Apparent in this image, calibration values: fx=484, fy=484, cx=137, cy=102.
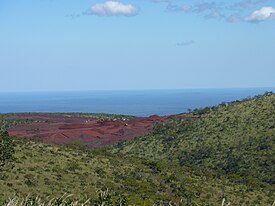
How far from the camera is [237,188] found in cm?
3791

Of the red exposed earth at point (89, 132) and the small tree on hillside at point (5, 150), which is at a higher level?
the small tree on hillside at point (5, 150)

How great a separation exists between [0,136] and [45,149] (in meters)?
10.2

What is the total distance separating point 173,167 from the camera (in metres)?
43.3

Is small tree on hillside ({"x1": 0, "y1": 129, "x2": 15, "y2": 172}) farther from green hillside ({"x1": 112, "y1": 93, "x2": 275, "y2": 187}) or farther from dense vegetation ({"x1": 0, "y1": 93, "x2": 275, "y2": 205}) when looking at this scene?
green hillside ({"x1": 112, "y1": 93, "x2": 275, "y2": 187})

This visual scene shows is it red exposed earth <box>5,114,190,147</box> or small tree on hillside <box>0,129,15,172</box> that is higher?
small tree on hillside <box>0,129,15,172</box>

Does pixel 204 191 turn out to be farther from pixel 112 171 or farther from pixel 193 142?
pixel 193 142

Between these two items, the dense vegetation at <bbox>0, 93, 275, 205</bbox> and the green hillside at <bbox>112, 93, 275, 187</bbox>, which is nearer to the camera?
the dense vegetation at <bbox>0, 93, 275, 205</bbox>

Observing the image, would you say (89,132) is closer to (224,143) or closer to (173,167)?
(224,143)

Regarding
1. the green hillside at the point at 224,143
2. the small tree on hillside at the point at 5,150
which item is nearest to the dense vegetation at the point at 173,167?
the green hillside at the point at 224,143

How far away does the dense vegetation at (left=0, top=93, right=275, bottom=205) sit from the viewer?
29562 millimetres

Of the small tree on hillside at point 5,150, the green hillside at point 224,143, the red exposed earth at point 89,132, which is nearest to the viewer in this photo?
the small tree on hillside at point 5,150

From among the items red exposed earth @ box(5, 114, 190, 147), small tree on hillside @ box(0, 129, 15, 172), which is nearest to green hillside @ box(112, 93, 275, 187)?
red exposed earth @ box(5, 114, 190, 147)

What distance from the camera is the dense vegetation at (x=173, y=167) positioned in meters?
29.6

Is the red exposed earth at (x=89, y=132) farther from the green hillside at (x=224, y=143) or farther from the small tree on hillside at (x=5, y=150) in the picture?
the small tree on hillside at (x=5, y=150)
